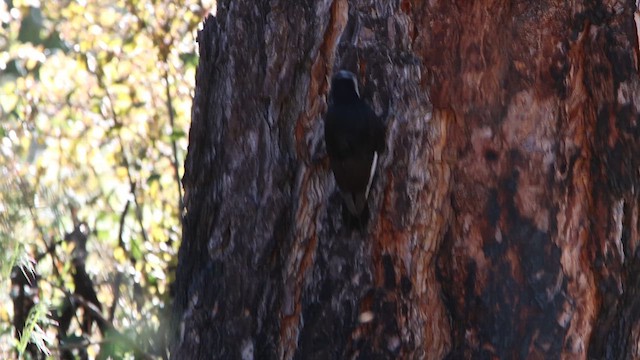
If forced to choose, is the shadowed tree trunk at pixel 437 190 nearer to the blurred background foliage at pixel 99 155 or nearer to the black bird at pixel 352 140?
the black bird at pixel 352 140

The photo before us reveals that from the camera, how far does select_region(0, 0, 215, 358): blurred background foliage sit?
15.0 ft

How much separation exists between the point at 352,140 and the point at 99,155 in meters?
3.15

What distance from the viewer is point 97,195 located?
4977 millimetres

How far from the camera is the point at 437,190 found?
2.44 meters

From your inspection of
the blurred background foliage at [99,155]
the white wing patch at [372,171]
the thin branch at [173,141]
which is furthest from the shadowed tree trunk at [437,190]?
the thin branch at [173,141]

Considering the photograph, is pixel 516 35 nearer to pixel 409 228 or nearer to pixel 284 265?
pixel 409 228

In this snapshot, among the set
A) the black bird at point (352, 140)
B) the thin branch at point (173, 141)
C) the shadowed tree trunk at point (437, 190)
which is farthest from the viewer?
the thin branch at point (173, 141)

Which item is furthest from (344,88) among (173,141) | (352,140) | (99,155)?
(99,155)

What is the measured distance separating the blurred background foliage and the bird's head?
2.32 m

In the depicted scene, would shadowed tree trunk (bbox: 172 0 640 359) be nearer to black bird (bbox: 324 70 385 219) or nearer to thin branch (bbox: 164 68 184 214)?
black bird (bbox: 324 70 385 219)

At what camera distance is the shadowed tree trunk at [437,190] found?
94.8 inches

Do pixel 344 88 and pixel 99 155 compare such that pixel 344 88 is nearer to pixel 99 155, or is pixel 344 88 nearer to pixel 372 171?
pixel 372 171

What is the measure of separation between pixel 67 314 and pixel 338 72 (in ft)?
8.97

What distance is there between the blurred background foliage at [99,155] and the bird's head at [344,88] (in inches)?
91.3
